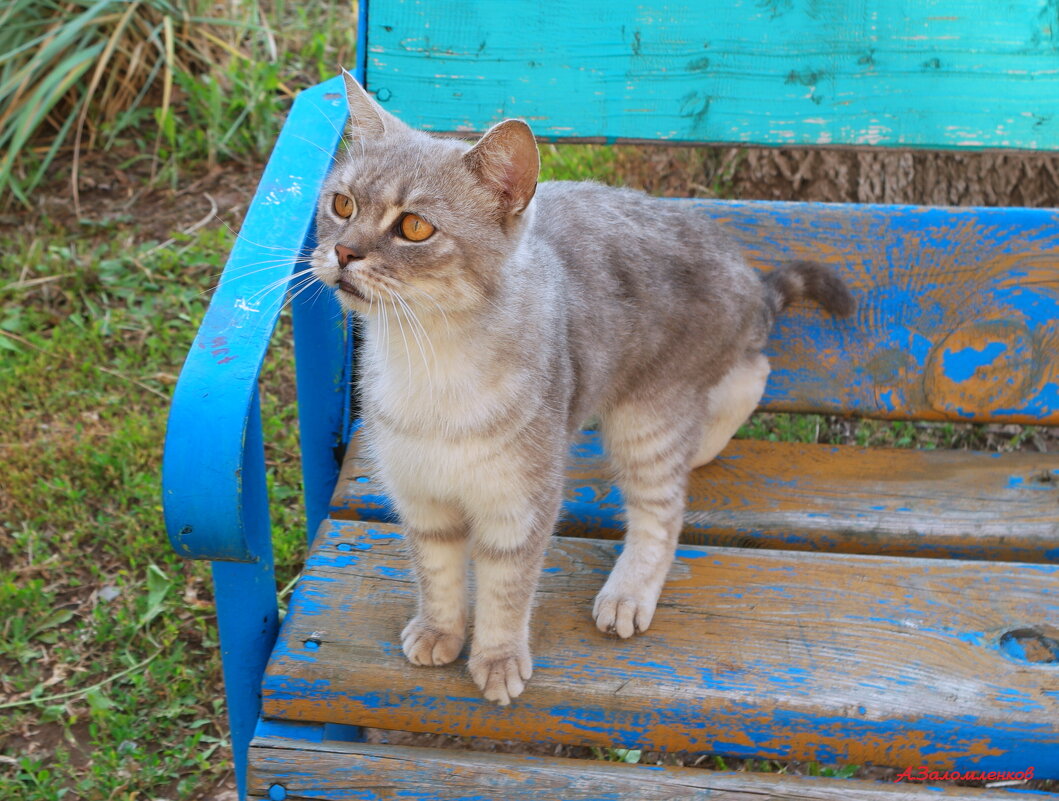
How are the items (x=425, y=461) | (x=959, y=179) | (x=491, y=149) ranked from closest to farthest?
(x=491, y=149), (x=425, y=461), (x=959, y=179)

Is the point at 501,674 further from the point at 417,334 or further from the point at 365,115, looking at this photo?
the point at 365,115

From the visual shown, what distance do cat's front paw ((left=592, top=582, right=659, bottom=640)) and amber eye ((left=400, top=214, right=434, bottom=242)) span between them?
0.79m

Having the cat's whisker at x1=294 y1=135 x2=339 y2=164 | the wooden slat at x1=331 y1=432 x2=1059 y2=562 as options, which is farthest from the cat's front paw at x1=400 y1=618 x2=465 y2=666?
the cat's whisker at x1=294 y1=135 x2=339 y2=164

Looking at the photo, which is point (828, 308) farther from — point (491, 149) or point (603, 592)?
point (491, 149)

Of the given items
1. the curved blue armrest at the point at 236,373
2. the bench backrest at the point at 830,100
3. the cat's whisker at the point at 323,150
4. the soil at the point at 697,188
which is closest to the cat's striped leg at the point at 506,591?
the curved blue armrest at the point at 236,373

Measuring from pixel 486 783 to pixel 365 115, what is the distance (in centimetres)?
119

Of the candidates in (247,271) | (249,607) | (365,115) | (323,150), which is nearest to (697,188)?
(323,150)

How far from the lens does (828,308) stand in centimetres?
247

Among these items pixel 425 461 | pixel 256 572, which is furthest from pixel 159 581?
pixel 425 461

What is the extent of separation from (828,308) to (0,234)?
3.05 meters

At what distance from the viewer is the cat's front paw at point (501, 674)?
190 centimetres

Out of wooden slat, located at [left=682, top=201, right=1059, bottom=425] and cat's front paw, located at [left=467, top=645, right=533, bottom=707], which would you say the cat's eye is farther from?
wooden slat, located at [left=682, top=201, right=1059, bottom=425]

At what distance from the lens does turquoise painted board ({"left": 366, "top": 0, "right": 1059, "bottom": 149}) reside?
2.46 m

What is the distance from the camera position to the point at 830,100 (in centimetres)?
248
